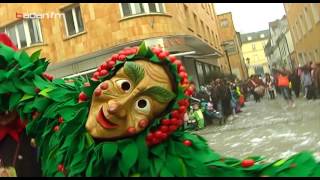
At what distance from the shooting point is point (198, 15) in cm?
258

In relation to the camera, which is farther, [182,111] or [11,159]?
[11,159]

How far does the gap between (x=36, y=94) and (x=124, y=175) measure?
0.44 m

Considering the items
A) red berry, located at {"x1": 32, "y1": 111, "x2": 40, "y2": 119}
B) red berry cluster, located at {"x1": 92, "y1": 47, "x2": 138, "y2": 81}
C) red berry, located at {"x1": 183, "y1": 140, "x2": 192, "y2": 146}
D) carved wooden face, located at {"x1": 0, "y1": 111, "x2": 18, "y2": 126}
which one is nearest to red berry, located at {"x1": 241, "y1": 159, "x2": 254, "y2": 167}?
red berry, located at {"x1": 183, "y1": 140, "x2": 192, "y2": 146}

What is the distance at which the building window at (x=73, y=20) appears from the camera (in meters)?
7.50

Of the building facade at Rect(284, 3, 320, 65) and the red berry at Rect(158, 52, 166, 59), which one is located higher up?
the building facade at Rect(284, 3, 320, 65)

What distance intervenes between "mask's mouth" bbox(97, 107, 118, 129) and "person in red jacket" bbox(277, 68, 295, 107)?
74.0 inches

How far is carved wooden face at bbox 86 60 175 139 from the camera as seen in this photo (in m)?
1.04

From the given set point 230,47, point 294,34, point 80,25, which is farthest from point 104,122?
point 80,25

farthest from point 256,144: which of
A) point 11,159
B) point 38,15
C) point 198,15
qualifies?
point 38,15

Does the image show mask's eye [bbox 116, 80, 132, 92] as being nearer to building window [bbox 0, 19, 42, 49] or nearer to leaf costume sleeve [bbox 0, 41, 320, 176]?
leaf costume sleeve [bbox 0, 41, 320, 176]

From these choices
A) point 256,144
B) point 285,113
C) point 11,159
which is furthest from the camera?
point 285,113

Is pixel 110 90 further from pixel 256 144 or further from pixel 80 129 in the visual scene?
pixel 256 144

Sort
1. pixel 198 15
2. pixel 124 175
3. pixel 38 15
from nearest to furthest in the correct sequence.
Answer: pixel 124 175 → pixel 198 15 → pixel 38 15

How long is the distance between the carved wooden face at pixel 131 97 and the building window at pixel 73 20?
6.55 m
